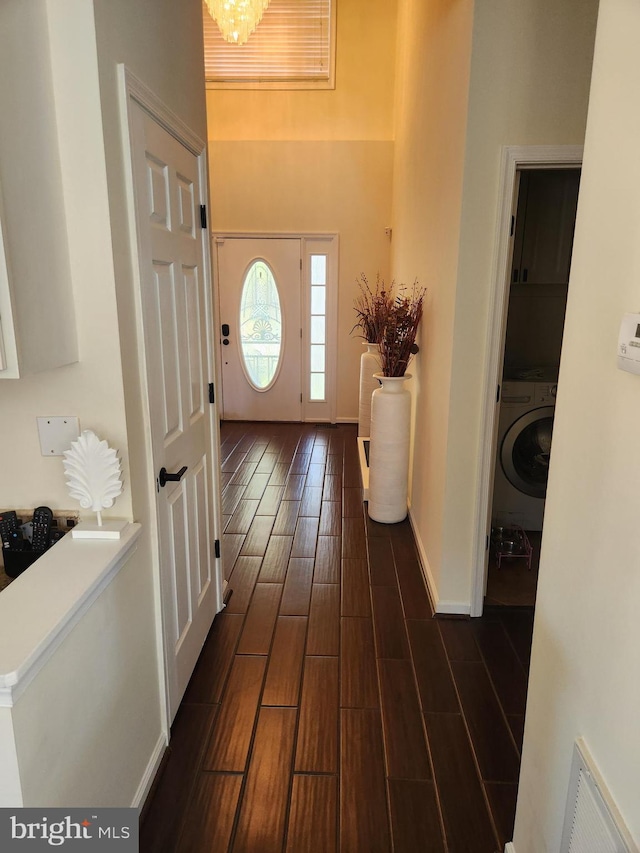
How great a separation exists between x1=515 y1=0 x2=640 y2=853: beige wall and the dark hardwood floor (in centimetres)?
49

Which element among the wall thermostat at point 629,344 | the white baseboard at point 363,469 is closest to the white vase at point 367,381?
the white baseboard at point 363,469

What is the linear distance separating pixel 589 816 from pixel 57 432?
60.0 inches

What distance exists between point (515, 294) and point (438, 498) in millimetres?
1843

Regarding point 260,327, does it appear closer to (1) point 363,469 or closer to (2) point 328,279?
(2) point 328,279

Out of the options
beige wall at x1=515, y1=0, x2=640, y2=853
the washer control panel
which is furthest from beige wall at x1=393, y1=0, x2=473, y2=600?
beige wall at x1=515, y1=0, x2=640, y2=853

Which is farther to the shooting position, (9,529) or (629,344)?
(9,529)

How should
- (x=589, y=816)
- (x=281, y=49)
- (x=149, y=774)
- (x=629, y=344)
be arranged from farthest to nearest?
1. (x=281, y=49)
2. (x=149, y=774)
3. (x=589, y=816)
4. (x=629, y=344)

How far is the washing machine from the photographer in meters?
3.24

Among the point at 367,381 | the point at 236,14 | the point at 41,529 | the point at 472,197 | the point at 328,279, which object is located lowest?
the point at 367,381

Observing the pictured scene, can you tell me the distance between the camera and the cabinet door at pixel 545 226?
11.6 ft

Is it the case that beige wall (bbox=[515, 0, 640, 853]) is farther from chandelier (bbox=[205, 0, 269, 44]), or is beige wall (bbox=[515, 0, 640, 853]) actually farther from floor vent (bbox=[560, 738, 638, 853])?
chandelier (bbox=[205, 0, 269, 44])

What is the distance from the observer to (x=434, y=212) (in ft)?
9.86

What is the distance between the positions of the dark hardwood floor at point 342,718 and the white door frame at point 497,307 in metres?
0.40

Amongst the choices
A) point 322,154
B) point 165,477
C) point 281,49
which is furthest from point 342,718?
point 281,49
